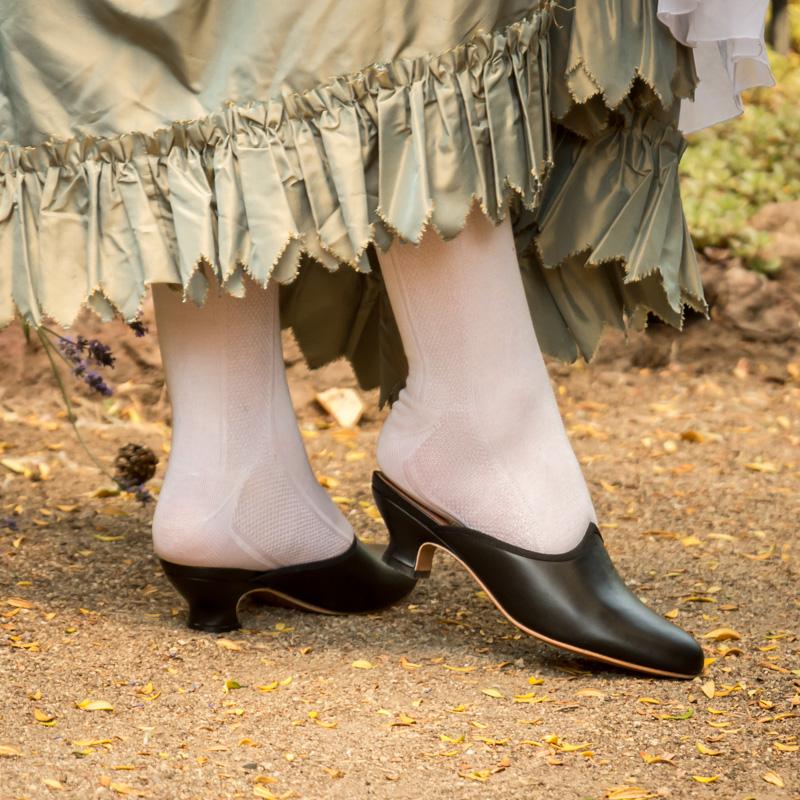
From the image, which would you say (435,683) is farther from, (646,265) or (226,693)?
(646,265)

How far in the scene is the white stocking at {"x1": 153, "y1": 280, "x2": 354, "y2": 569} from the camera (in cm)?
130

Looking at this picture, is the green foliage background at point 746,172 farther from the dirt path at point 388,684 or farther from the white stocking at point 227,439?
the white stocking at point 227,439

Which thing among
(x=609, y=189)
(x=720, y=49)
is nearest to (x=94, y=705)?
(x=609, y=189)

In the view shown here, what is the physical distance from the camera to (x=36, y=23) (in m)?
1.12

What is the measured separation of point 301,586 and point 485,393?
34 centimetres

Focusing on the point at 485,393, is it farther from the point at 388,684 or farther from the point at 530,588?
the point at 388,684

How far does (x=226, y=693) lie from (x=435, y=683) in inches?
8.1

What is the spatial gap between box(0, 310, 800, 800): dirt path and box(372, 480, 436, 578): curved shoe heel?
9 cm

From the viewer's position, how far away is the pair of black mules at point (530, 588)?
1202 millimetres

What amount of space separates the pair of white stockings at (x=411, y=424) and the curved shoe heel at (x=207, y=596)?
0.07 feet

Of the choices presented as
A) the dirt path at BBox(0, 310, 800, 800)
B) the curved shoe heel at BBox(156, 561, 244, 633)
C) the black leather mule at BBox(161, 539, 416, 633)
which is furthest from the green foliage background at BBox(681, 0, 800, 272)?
the curved shoe heel at BBox(156, 561, 244, 633)

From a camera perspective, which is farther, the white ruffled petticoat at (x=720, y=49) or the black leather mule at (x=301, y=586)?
the black leather mule at (x=301, y=586)

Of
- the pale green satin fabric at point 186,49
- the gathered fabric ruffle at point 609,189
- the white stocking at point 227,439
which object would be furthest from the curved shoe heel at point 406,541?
the pale green satin fabric at point 186,49

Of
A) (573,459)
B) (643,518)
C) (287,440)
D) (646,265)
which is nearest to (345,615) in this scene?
(287,440)
